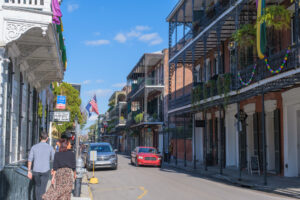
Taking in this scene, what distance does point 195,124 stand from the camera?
77.4 ft

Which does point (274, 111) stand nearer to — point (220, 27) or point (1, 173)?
point (220, 27)

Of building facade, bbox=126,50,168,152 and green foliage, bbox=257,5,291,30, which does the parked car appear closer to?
green foliage, bbox=257,5,291,30

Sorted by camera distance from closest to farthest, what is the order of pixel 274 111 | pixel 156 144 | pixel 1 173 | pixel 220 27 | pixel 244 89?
pixel 1 173, pixel 244 89, pixel 274 111, pixel 220 27, pixel 156 144

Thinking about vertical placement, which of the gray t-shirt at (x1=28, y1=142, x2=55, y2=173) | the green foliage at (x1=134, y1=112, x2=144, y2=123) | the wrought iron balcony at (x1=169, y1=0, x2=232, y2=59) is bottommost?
the gray t-shirt at (x1=28, y1=142, x2=55, y2=173)

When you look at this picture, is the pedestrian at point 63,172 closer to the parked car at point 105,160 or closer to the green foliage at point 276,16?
the green foliage at point 276,16

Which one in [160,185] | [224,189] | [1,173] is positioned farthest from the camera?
[160,185]

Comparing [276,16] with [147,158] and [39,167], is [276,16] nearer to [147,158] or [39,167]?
[39,167]

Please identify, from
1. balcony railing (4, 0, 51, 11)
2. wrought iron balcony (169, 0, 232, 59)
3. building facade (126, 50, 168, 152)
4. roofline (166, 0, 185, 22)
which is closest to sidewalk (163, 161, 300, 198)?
wrought iron balcony (169, 0, 232, 59)

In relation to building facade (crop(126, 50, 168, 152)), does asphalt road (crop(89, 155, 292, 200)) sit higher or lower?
lower

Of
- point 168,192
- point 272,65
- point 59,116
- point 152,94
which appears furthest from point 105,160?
point 152,94

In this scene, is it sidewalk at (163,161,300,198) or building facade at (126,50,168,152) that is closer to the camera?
sidewalk at (163,161,300,198)

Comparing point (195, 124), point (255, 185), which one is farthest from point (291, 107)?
point (195, 124)

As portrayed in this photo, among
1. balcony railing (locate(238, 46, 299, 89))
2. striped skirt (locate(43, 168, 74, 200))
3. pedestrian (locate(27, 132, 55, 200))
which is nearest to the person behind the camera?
striped skirt (locate(43, 168, 74, 200))

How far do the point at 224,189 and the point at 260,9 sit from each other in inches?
258
